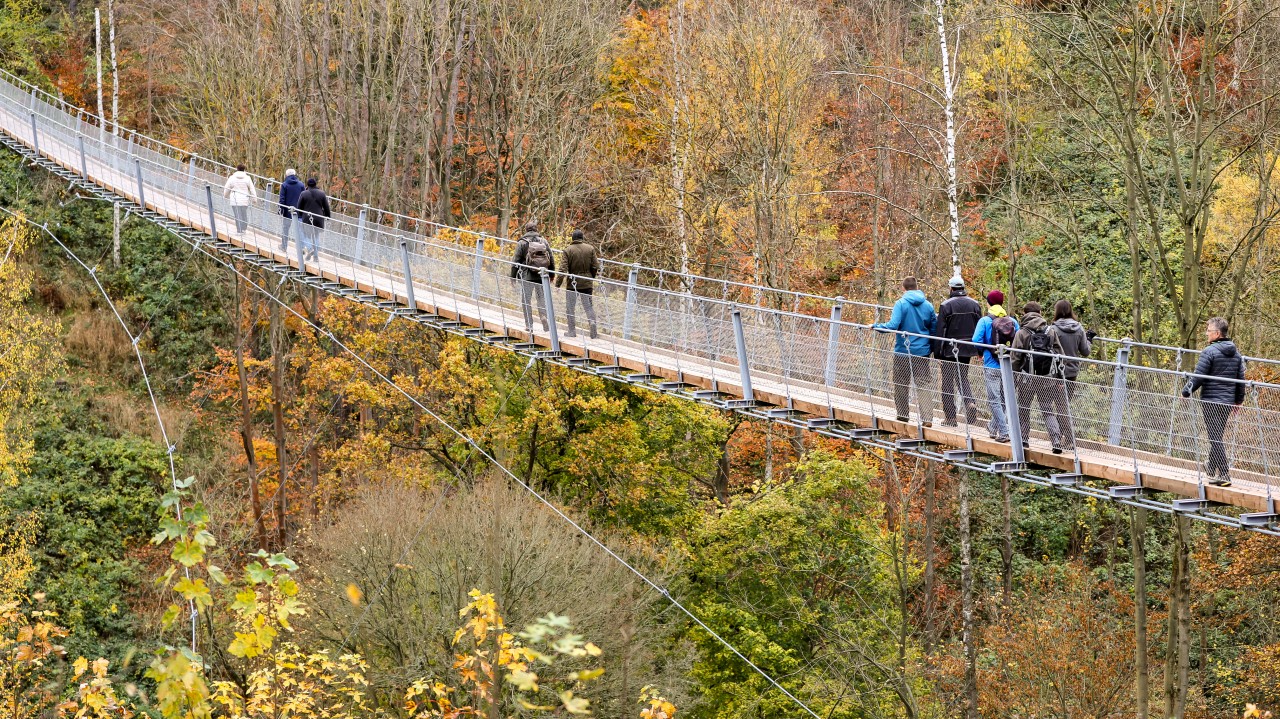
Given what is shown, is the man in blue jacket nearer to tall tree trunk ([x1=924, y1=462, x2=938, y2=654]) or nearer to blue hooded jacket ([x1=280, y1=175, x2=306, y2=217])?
blue hooded jacket ([x1=280, y1=175, x2=306, y2=217])

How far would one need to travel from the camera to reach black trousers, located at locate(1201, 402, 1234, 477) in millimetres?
10133

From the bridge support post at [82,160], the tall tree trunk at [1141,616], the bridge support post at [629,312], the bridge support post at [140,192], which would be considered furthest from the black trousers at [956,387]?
the bridge support post at [82,160]

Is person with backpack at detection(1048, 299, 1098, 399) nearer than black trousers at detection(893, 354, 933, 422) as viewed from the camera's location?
Yes

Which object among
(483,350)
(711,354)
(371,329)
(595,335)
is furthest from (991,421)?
(371,329)

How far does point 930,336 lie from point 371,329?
1809 centimetres

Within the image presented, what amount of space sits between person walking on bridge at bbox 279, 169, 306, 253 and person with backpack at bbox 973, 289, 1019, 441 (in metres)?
10.3

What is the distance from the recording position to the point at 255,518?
28672mm

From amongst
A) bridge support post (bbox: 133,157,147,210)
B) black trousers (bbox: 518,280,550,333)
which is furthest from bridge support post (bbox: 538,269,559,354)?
bridge support post (bbox: 133,157,147,210)

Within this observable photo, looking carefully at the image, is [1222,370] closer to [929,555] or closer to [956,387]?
[956,387]

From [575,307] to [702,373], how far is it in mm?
1958

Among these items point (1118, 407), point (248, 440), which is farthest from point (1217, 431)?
point (248, 440)

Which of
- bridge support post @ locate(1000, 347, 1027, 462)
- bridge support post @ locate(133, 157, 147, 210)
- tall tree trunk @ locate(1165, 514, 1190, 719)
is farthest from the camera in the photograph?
bridge support post @ locate(133, 157, 147, 210)

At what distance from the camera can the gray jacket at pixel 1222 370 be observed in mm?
10211

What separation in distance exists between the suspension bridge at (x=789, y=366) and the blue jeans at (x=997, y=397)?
13 cm
